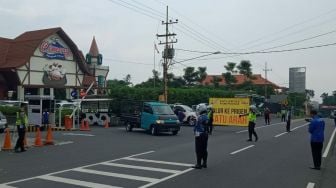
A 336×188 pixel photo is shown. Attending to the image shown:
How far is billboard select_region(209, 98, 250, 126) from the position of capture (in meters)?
33.4

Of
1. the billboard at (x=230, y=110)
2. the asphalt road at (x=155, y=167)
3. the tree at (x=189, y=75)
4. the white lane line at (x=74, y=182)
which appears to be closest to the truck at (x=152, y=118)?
the asphalt road at (x=155, y=167)

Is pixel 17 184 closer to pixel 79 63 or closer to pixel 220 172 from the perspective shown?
pixel 220 172

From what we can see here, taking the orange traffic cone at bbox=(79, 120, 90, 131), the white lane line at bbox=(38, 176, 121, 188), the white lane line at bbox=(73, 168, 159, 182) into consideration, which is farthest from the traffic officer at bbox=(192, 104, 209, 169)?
the orange traffic cone at bbox=(79, 120, 90, 131)

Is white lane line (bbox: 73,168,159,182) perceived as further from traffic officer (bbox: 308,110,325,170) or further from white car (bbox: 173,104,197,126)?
white car (bbox: 173,104,197,126)

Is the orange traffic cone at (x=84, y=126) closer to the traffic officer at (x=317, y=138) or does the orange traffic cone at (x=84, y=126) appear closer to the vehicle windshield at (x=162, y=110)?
the vehicle windshield at (x=162, y=110)

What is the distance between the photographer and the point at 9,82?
1890 inches

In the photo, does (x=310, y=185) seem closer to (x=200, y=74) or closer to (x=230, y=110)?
(x=230, y=110)

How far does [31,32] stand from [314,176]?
153 feet

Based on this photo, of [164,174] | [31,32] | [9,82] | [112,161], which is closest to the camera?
[164,174]

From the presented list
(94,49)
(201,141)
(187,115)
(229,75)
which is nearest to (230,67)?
(229,75)

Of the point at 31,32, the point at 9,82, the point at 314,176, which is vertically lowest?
the point at 314,176

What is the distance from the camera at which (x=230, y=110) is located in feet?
112

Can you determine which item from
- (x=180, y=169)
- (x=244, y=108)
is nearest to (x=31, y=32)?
(x=244, y=108)

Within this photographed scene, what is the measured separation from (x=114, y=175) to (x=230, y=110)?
77.5ft
